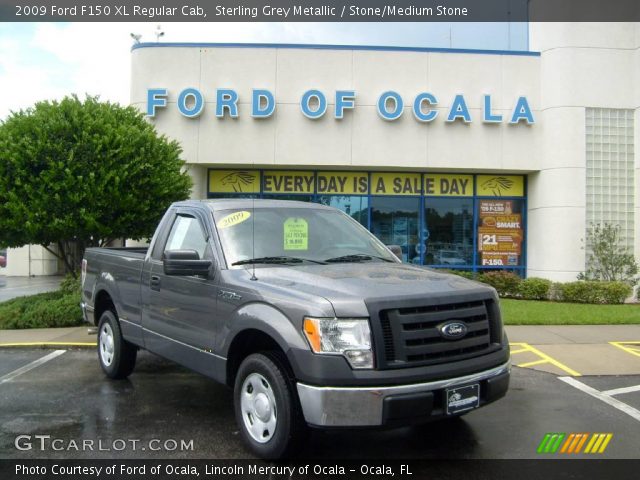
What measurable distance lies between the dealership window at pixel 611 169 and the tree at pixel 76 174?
11554mm

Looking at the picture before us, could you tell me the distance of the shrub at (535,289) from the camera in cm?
1452

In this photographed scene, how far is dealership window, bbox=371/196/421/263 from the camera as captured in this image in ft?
54.6

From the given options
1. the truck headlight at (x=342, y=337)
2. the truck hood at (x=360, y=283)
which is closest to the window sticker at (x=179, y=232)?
the truck hood at (x=360, y=283)

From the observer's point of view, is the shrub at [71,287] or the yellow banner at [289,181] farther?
the yellow banner at [289,181]

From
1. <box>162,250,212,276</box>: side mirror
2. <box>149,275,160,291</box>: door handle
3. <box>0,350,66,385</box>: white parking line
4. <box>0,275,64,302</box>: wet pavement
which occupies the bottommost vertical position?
<box>0,275,64,302</box>: wet pavement

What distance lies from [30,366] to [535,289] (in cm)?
1200

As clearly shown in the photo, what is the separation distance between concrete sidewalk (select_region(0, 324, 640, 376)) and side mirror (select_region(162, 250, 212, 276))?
451 cm

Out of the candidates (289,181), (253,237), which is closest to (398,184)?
(289,181)

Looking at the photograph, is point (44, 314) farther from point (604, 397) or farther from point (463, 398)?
point (604, 397)

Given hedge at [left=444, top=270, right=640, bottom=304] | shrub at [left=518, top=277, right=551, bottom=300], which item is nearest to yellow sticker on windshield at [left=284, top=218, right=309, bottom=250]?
hedge at [left=444, top=270, right=640, bottom=304]

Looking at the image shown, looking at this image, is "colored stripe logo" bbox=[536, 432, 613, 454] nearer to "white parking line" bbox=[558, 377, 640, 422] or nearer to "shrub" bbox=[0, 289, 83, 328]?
"white parking line" bbox=[558, 377, 640, 422]

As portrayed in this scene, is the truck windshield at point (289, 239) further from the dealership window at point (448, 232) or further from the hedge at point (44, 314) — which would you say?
the dealership window at point (448, 232)

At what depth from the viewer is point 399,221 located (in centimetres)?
1675

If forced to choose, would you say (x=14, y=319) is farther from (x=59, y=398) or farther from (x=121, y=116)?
(x=59, y=398)
